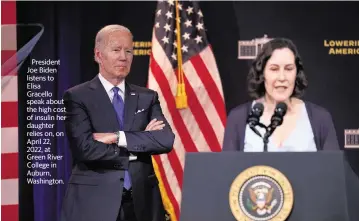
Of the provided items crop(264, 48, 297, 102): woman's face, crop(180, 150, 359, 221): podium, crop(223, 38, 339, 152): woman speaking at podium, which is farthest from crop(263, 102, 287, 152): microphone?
crop(264, 48, 297, 102): woman's face

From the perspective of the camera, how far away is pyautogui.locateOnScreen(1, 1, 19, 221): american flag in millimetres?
4914

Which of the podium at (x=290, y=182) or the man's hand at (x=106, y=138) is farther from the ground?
the man's hand at (x=106, y=138)

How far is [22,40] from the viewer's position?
5.01m

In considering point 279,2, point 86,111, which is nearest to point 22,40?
point 86,111

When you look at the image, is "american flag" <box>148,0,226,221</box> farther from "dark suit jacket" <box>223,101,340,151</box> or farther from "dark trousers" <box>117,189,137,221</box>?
"dark suit jacket" <box>223,101,340,151</box>

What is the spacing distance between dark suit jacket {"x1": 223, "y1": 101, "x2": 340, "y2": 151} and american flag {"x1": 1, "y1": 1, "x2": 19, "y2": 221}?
6.77ft

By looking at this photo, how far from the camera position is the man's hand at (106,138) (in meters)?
4.04

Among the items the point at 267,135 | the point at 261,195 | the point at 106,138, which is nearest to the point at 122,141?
the point at 106,138

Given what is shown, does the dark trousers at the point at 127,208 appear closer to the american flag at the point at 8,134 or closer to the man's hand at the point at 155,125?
the man's hand at the point at 155,125

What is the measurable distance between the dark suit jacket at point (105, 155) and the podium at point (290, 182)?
57.7 inches

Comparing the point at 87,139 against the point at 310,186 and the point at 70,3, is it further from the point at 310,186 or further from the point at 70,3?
the point at 310,186

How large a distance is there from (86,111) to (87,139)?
0.22 m

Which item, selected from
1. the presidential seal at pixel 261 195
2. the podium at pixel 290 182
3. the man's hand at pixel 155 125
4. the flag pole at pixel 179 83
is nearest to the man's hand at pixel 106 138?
the man's hand at pixel 155 125

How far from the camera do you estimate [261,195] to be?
2506 millimetres
